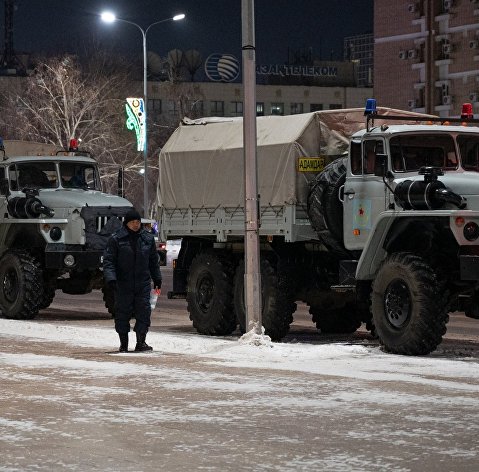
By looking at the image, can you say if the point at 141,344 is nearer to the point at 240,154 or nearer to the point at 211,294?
the point at 211,294

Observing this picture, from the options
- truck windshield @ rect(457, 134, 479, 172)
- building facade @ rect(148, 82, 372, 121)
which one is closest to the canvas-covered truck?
truck windshield @ rect(457, 134, 479, 172)

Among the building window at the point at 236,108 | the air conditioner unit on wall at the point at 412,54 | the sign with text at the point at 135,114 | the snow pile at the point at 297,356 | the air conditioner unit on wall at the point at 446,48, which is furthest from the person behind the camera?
the building window at the point at 236,108

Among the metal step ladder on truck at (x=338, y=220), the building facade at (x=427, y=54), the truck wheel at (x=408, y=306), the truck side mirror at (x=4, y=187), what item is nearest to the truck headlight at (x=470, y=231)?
the metal step ladder on truck at (x=338, y=220)

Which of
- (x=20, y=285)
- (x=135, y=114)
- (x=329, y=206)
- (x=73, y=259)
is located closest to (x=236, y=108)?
(x=135, y=114)

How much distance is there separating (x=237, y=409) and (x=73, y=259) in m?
12.8

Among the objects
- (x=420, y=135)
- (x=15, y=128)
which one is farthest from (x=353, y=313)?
(x=15, y=128)

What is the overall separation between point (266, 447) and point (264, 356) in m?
7.09

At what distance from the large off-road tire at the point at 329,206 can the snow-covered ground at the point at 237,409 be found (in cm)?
171

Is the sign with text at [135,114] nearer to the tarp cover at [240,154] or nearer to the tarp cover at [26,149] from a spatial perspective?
the tarp cover at [26,149]

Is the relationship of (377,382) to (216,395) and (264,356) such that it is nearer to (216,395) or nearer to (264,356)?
(216,395)

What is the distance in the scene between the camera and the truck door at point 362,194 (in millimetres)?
18562

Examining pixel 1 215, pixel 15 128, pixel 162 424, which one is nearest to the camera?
pixel 162 424

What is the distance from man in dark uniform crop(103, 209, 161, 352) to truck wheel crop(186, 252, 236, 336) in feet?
10.3

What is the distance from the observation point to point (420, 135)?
731 inches
